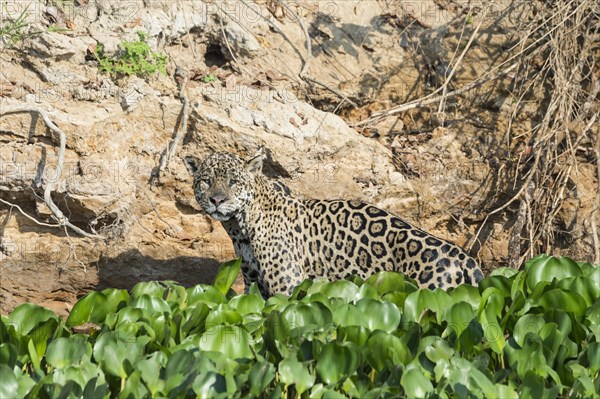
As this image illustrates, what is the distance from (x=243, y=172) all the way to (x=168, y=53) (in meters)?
3.28

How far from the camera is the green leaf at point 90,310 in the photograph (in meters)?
7.57

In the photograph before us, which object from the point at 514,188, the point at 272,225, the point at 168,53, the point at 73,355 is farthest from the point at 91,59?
the point at 73,355

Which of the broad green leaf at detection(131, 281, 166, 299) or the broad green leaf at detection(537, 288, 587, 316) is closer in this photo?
the broad green leaf at detection(537, 288, 587, 316)

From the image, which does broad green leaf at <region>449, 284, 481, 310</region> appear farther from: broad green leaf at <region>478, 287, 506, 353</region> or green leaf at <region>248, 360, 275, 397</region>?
green leaf at <region>248, 360, 275, 397</region>

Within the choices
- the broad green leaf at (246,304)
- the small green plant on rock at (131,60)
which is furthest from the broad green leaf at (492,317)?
the small green plant on rock at (131,60)

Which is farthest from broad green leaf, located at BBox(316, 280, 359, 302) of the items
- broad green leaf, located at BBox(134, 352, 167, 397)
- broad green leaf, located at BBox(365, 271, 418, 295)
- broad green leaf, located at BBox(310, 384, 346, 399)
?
broad green leaf, located at BBox(134, 352, 167, 397)

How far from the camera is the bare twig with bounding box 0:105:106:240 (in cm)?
1115

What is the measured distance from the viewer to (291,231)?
10117 mm

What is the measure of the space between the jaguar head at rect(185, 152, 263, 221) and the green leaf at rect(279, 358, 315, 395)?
3.60 meters

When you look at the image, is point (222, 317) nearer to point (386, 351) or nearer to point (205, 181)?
point (386, 351)

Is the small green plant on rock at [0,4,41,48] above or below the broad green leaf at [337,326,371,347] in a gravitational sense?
above

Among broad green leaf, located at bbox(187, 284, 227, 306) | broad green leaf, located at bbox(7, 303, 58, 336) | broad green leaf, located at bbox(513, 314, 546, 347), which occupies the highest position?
broad green leaf, located at bbox(513, 314, 546, 347)

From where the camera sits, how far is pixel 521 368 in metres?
6.73

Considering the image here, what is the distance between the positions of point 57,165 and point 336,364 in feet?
19.0
